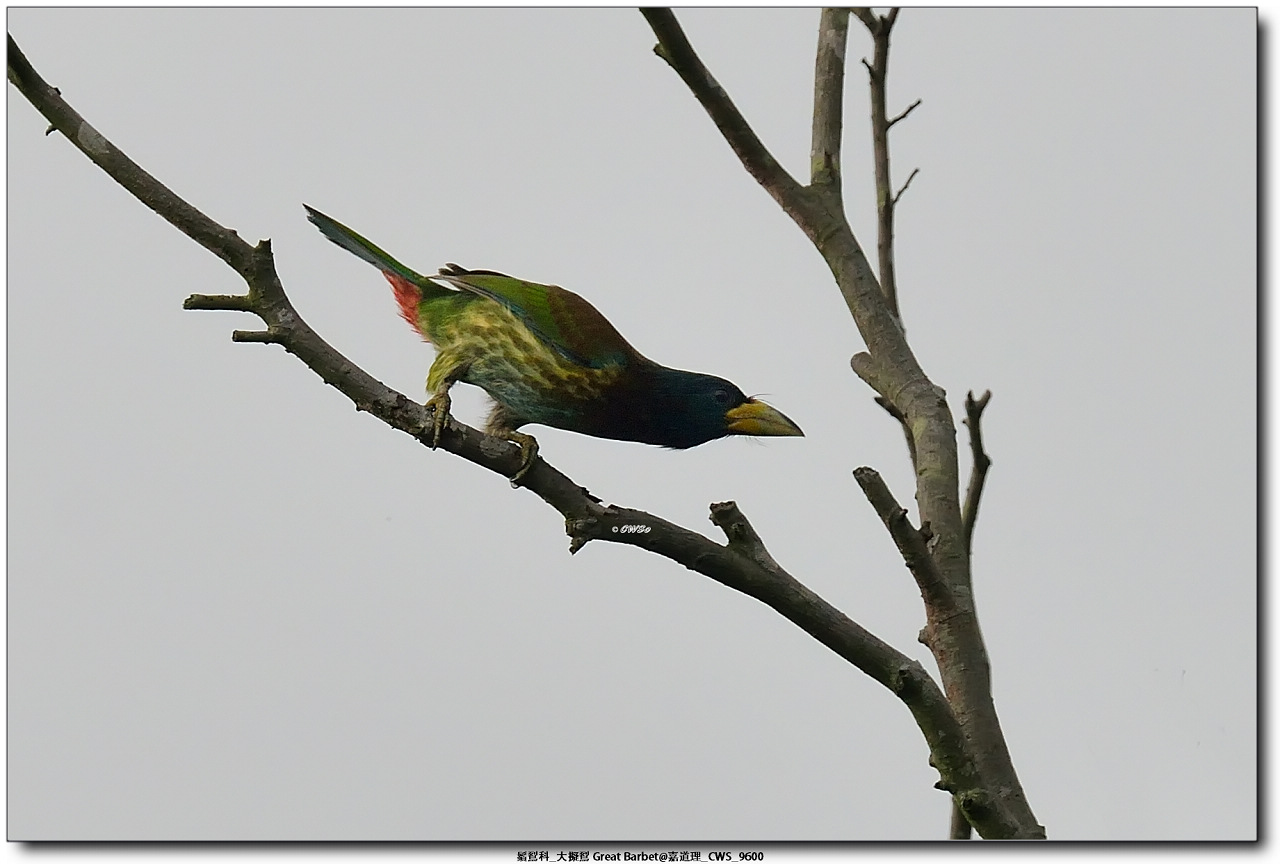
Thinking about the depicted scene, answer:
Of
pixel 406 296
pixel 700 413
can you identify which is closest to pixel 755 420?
pixel 700 413

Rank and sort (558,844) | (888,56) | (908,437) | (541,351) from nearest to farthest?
(558,844)
(541,351)
(908,437)
(888,56)

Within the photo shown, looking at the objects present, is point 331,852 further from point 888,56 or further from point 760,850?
point 888,56

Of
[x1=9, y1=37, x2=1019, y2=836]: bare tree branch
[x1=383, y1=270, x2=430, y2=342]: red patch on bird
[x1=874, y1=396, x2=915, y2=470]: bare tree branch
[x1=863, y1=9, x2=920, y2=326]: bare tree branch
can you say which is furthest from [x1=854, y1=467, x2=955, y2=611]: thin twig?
[x1=383, y1=270, x2=430, y2=342]: red patch on bird

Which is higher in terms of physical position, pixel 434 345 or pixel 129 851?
pixel 434 345

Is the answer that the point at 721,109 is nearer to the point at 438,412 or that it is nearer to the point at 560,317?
the point at 560,317

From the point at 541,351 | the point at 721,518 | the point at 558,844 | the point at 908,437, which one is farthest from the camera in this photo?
the point at 908,437

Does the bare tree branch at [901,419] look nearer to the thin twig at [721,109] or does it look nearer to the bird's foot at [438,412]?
the thin twig at [721,109]

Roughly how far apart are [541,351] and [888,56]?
1260 millimetres

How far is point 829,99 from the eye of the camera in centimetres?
309

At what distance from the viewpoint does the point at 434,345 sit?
279cm

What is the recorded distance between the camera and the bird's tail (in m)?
2.70

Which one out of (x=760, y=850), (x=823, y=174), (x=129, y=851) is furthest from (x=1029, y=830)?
(x=129, y=851)

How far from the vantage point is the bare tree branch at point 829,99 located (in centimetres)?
300

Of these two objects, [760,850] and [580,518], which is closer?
[580,518]
